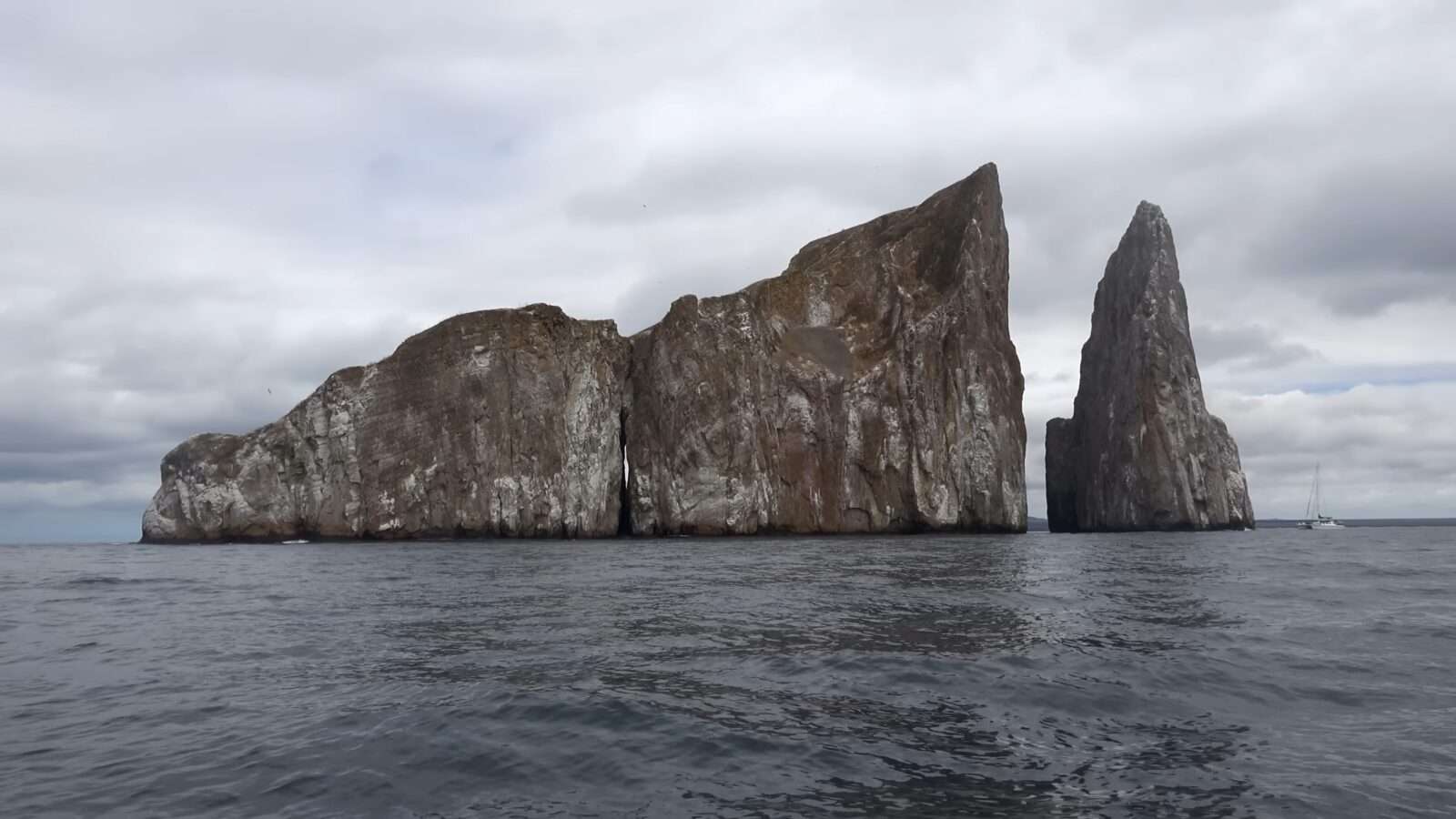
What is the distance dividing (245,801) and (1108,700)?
30.4 ft

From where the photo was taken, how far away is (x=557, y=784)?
8211 mm

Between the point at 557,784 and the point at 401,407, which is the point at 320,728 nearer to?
the point at 557,784

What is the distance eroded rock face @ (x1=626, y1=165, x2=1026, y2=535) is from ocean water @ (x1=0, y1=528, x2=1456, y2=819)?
53.4 metres

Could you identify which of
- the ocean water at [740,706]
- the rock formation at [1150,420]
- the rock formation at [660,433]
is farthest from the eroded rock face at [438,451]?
the ocean water at [740,706]

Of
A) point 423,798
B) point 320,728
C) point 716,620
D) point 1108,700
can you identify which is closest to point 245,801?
point 423,798

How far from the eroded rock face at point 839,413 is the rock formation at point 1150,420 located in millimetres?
11562

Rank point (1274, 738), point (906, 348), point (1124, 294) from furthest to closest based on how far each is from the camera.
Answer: point (1124, 294) → point (906, 348) → point (1274, 738)

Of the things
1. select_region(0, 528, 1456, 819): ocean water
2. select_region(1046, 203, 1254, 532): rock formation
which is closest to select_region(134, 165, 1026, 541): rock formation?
select_region(1046, 203, 1254, 532): rock formation

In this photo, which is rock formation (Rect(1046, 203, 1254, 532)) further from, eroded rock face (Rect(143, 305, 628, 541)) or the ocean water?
the ocean water

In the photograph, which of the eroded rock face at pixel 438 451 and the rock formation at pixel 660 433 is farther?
the rock formation at pixel 660 433

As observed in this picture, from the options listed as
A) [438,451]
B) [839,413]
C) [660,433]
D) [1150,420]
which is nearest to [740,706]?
[660,433]

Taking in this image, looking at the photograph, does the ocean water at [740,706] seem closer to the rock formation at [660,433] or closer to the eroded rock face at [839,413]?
the rock formation at [660,433]

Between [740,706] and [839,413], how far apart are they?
230 ft

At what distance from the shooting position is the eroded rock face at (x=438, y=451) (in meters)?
→ 72.9
